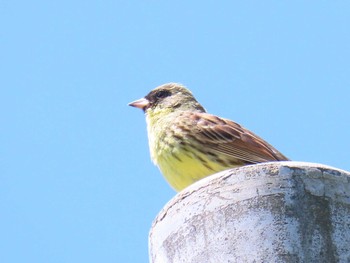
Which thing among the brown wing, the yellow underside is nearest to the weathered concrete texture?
the yellow underside

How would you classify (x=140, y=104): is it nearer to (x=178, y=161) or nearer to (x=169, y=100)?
(x=169, y=100)

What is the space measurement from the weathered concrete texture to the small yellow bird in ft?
10.3

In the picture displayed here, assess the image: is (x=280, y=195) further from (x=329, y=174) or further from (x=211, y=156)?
(x=211, y=156)

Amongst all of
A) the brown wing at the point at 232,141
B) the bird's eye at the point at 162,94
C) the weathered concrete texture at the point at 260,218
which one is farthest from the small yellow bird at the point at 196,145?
the weathered concrete texture at the point at 260,218

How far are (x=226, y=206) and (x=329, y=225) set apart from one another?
0.41m

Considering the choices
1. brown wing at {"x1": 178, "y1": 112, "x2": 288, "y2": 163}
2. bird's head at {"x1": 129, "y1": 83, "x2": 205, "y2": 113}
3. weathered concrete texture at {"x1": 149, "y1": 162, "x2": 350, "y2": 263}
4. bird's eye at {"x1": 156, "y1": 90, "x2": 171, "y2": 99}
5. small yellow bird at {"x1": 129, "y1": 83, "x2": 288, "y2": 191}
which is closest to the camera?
weathered concrete texture at {"x1": 149, "y1": 162, "x2": 350, "y2": 263}

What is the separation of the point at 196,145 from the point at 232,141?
41 cm

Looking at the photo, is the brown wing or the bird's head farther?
the bird's head

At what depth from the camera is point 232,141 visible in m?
7.48

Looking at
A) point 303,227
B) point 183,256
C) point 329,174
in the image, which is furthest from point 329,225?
point 183,256

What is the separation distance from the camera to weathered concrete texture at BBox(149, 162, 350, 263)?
3.24 m

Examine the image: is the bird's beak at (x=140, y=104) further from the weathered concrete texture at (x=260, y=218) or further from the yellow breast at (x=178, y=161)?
the weathered concrete texture at (x=260, y=218)

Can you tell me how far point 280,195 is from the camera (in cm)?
346

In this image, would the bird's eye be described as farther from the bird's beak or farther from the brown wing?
the brown wing
